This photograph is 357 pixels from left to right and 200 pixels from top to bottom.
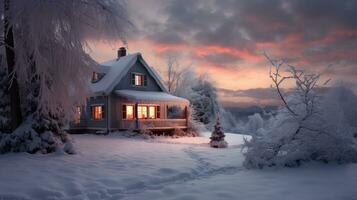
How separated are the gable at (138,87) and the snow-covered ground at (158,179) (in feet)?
52.4

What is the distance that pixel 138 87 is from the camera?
31.1m

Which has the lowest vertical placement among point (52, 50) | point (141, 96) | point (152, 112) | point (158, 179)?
point (158, 179)

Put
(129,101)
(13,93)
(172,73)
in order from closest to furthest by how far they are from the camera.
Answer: (13,93) → (129,101) → (172,73)

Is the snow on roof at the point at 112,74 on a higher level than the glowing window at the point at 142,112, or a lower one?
higher

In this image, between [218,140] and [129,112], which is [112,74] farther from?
[218,140]

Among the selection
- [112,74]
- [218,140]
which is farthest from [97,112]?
[218,140]

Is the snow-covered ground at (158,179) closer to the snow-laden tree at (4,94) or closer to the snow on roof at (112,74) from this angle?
the snow-laden tree at (4,94)

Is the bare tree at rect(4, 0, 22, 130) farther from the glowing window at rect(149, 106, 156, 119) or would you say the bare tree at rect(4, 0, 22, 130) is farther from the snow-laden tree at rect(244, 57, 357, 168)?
the glowing window at rect(149, 106, 156, 119)

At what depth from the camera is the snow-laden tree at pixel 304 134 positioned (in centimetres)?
1242

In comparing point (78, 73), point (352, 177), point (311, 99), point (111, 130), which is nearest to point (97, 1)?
point (78, 73)

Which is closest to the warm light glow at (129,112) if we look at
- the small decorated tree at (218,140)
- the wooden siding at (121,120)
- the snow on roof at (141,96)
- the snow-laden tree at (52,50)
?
the wooden siding at (121,120)

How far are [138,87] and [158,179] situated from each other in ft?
68.2

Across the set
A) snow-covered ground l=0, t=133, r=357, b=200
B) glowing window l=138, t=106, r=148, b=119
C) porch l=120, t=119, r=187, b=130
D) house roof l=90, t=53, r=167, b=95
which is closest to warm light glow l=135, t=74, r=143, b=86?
house roof l=90, t=53, r=167, b=95

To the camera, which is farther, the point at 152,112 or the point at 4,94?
the point at 152,112
